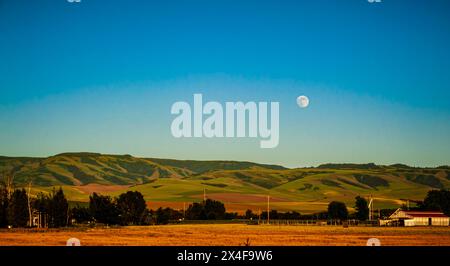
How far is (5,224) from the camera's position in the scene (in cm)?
6862

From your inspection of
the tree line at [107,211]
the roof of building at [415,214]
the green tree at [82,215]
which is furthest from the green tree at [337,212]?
the green tree at [82,215]

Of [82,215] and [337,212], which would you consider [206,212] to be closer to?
[82,215]

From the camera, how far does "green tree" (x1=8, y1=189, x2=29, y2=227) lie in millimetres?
68438

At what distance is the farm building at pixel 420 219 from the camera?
83.2 meters

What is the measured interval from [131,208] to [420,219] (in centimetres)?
3763

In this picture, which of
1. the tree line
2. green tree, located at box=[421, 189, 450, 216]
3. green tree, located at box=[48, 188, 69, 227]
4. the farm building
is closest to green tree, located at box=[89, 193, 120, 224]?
the tree line

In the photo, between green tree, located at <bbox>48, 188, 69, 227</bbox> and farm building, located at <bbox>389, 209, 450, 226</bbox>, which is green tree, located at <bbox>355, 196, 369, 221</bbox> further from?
green tree, located at <bbox>48, 188, 69, 227</bbox>

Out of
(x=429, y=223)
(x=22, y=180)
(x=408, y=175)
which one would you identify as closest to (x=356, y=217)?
(x=429, y=223)

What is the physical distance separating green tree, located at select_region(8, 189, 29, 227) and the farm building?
4565 cm

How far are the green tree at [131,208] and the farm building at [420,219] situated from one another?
109ft

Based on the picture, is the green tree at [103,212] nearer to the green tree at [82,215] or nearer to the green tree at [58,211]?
the green tree at [82,215]

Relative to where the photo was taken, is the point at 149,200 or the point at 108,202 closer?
the point at 108,202
